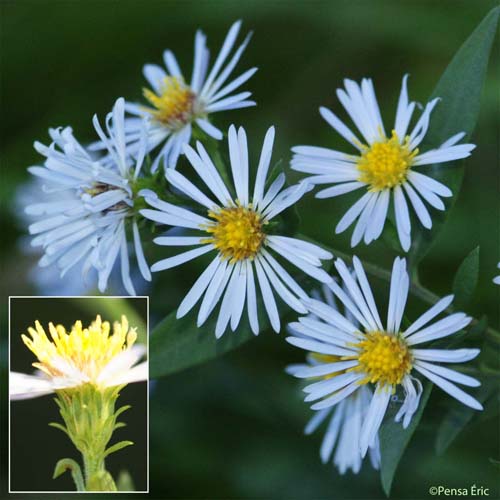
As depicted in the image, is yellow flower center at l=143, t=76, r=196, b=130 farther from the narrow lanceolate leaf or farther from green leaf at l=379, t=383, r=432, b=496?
green leaf at l=379, t=383, r=432, b=496

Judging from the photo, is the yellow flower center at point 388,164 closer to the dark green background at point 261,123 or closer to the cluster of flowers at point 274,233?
the cluster of flowers at point 274,233

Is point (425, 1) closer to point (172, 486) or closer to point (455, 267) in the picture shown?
point (455, 267)

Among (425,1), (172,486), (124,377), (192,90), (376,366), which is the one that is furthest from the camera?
(425,1)

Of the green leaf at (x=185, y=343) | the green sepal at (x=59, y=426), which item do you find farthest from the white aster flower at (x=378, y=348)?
the green sepal at (x=59, y=426)

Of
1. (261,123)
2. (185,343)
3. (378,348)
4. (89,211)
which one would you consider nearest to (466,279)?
(378,348)

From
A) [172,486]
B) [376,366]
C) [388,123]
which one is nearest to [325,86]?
[388,123]

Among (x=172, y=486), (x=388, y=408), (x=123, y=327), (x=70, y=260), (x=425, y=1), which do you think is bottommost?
(x=172, y=486)

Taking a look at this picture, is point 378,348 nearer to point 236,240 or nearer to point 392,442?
point 392,442
